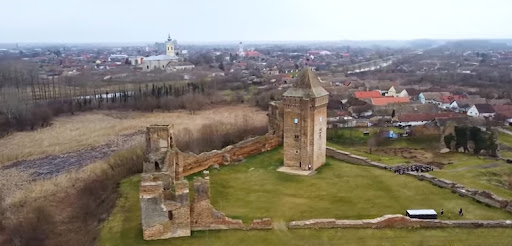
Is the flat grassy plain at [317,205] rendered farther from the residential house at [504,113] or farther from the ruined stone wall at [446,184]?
the residential house at [504,113]

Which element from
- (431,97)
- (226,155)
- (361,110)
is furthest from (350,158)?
(431,97)

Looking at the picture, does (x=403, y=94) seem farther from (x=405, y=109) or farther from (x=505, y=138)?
(x=505, y=138)

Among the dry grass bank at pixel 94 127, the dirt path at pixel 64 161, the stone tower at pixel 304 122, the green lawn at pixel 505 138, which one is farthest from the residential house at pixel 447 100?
the dirt path at pixel 64 161

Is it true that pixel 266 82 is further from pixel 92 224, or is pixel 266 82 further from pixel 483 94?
pixel 92 224

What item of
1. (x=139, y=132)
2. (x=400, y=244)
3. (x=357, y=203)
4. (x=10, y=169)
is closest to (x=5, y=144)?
(x=10, y=169)

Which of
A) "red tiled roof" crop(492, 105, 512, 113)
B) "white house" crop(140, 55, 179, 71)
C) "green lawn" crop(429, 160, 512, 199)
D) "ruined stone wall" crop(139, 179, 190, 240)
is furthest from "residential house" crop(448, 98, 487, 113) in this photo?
"white house" crop(140, 55, 179, 71)

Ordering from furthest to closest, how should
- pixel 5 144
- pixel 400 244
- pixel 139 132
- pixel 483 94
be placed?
pixel 483 94, pixel 139 132, pixel 5 144, pixel 400 244
